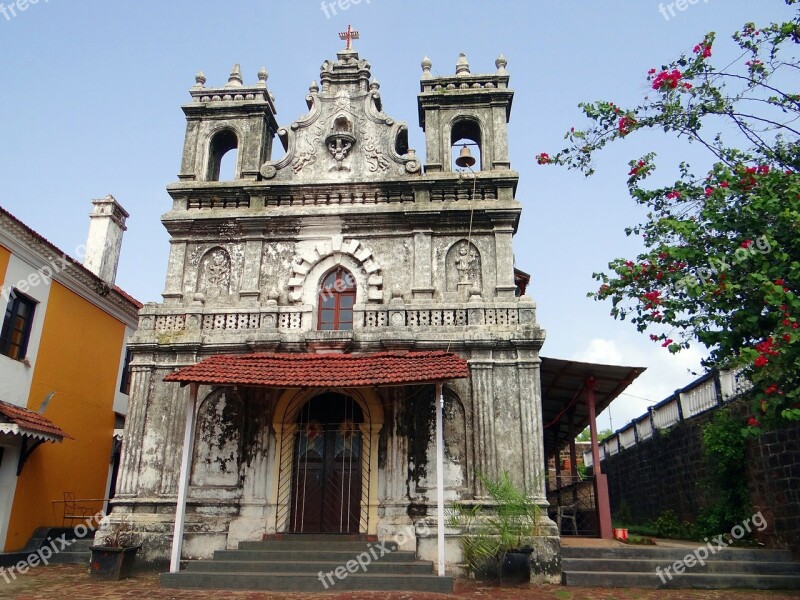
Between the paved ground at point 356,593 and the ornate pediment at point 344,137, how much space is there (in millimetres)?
8158

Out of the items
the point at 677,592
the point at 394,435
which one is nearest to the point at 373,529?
the point at 394,435

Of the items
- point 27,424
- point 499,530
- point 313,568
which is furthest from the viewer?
point 27,424

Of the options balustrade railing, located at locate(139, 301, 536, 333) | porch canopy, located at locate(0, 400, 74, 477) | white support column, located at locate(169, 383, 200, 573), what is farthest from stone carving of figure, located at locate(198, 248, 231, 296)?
porch canopy, located at locate(0, 400, 74, 477)

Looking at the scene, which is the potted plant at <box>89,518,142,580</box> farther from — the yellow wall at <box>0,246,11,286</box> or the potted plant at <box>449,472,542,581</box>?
the yellow wall at <box>0,246,11,286</box>

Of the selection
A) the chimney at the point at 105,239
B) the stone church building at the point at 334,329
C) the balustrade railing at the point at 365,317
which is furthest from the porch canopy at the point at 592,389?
the chimney at the point at 105,239

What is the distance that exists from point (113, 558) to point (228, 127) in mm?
9190

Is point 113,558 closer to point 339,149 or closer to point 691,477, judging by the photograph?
point 339,149

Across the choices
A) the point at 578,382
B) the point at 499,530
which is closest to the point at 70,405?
the point at 499,530

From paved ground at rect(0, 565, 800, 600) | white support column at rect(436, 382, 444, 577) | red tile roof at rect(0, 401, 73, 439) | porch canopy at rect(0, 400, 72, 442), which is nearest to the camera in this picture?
paved ground at rect(0, 565, 800, 600)

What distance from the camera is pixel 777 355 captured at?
7383mm

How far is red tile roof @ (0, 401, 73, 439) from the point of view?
40.5 ft

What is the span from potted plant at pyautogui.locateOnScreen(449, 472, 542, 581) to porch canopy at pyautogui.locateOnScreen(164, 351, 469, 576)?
868 millimetres

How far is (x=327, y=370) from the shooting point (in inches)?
411

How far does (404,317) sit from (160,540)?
584 centimetres
